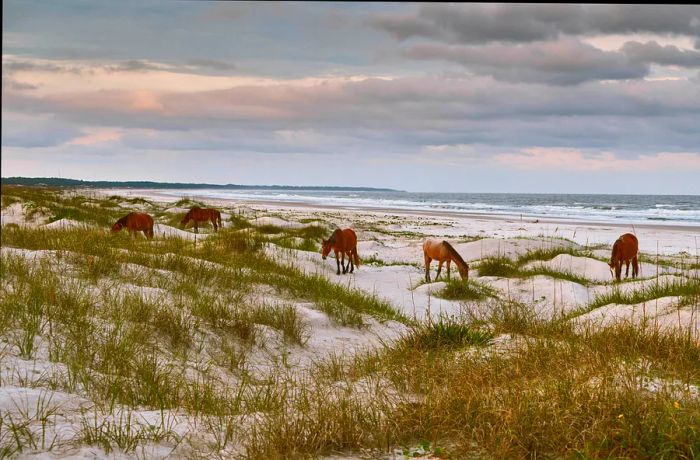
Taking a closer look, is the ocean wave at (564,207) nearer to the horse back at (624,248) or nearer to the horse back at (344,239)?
the horse back at (624,248)

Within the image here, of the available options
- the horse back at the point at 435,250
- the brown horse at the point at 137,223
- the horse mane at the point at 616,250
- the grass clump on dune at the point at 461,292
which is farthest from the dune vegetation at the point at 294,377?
the brown horse at the point at 137,223

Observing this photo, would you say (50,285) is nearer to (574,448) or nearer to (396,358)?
(396,358)

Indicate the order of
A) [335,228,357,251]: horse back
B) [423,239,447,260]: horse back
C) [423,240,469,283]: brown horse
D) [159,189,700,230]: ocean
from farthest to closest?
[159,189,700,230]: ocean
[335,228,357,251]: horse back
[423,239,447,260]: horse back
[423,240,469,283]: brown horse

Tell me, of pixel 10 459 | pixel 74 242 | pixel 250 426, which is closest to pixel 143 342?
pixel 250 426

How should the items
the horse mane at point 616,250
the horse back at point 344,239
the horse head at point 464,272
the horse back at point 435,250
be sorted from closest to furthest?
the horse head at point 464,272
the horse mane at point 616,250
the horse back at point 435,250
the horse back at point 344,239

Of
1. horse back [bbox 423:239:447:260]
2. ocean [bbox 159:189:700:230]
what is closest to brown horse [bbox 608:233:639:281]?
horse back [bbox 423:239:447:260]

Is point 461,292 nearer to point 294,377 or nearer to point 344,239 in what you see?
point 344,239

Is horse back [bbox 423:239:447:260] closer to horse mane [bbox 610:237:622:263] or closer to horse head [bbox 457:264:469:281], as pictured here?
horse head [bbox 457:264:469:281]

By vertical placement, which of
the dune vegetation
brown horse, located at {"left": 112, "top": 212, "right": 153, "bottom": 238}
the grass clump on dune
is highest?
brown horse, located at {"left": 112, "top": 212, "right": 153, "bottom": 238}

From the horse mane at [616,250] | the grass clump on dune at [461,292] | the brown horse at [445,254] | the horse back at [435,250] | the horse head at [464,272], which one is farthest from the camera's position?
the horse back at [435,250]

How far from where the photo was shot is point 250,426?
3521mm

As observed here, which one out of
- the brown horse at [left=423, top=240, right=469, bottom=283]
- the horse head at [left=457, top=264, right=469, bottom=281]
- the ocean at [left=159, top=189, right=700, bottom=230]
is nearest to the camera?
the horse head at [left=457, top=264, right=469, bottom=281]

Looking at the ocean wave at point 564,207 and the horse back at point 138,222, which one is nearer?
the horse back at point 138,222

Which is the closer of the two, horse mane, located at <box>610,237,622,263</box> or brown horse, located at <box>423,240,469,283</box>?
brown horse, located at <box>423,240,469,283</box>
